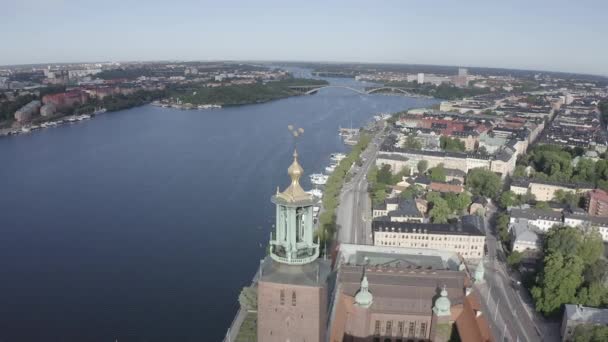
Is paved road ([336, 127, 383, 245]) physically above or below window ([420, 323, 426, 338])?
below

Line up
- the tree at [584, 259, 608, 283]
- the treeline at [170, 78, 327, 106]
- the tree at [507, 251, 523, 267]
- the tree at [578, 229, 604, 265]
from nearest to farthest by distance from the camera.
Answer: the tree at [584, 259, 608, 283] < the tree at [578, 229, 604, 265] < the tree at [507, 251, 523, 267] < the treeline at [170, 78, 327, 106]

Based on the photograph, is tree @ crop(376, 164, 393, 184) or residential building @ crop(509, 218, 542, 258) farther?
tree @ crop(376, 164, 393, 184)

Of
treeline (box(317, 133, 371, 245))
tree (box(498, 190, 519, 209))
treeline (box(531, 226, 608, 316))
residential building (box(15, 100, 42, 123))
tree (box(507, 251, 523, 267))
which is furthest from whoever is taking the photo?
residential building (box(15, 100, 42, 123))

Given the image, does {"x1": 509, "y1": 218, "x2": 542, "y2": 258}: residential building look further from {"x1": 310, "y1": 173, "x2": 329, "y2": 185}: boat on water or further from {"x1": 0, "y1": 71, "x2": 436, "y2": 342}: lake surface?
{"x1": 310, "y1": 173, "x2": 329, "y2": 185}: boat on water

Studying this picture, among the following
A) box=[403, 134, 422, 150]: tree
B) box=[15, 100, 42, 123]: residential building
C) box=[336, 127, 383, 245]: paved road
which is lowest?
box=[336, 127, 383, 245]: paved road

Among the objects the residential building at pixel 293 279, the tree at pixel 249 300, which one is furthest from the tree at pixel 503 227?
the residential building at pixel 293 279

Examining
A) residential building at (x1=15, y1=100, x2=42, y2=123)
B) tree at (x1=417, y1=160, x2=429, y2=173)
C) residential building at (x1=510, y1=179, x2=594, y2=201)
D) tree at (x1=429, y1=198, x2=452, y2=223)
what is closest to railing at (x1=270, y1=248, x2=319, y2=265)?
tree at (x1=429, y1=198, x2=452, y2=223)
